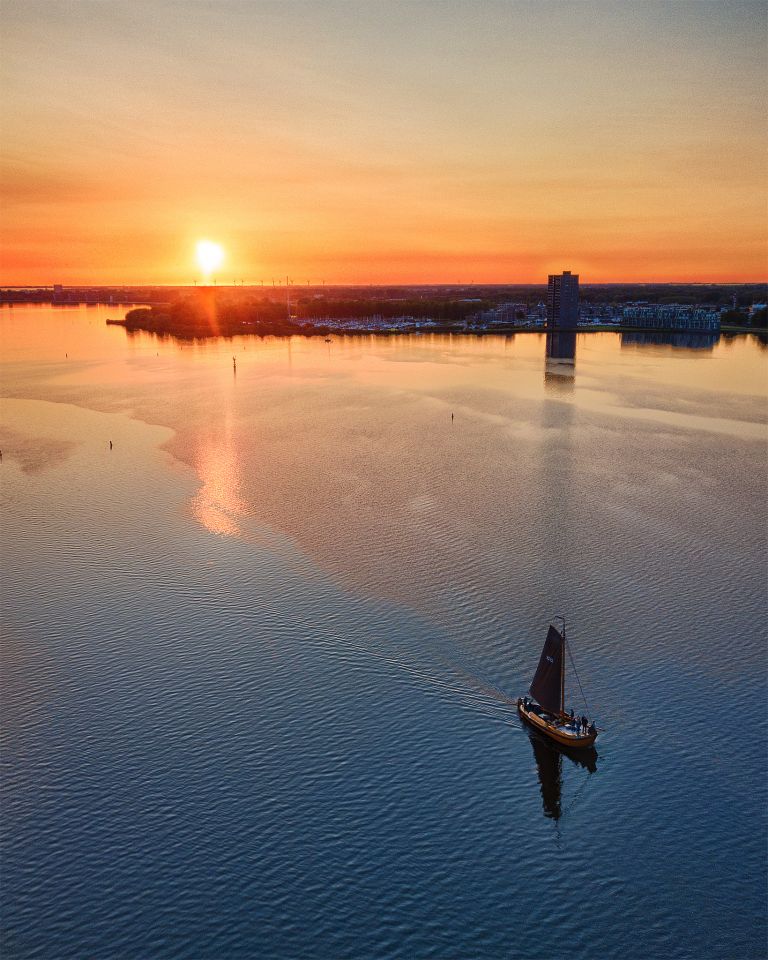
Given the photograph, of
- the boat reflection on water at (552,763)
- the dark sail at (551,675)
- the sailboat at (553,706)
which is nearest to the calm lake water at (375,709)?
the boat reflection on water at (552,763)

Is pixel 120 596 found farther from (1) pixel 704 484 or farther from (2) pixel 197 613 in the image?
(1) pixel 704 484

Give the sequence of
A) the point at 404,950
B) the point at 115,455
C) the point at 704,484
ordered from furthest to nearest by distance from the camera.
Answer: the point at 115,455
the point at 704,484
the point at 404,950

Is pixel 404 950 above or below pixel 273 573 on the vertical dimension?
below

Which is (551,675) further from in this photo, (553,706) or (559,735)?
(559,735)

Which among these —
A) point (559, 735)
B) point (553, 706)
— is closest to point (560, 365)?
point (553, 706)

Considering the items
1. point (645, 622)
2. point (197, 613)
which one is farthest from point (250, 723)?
point (645, 622)

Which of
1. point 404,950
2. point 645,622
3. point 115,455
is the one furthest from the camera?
point 115,455

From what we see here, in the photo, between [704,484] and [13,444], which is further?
[13,444]
